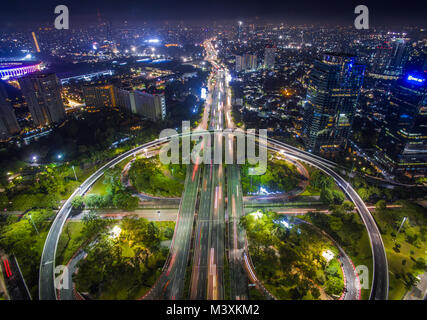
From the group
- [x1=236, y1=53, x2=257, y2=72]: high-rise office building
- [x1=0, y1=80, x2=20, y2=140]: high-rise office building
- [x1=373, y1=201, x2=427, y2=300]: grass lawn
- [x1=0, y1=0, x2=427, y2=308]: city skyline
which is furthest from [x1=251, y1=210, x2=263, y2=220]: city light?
[x1=236, y1=53, x2=257, y2=72]: high-rise office building

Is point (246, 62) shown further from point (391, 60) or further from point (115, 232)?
point (115, 232)

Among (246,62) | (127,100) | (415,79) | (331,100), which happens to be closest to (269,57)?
(246,62)

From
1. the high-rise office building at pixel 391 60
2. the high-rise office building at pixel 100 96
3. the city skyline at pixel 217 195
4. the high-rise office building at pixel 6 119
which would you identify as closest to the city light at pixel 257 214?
the city skyline at pixel 217 195

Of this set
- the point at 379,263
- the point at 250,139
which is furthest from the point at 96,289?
the point at 250,139

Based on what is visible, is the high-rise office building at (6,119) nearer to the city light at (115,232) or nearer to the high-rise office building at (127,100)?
the high-rise office building at (127,100)

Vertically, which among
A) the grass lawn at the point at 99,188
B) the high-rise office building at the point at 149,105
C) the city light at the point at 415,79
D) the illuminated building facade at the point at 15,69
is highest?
the city light at the point at 415,79
